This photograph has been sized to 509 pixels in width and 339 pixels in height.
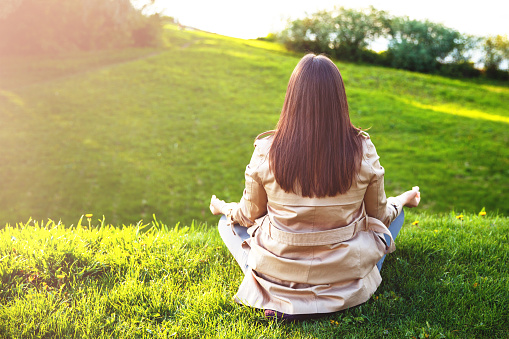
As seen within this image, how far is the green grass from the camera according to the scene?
2436mm

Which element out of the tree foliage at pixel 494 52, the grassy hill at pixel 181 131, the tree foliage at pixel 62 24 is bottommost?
the grassy hill at pixel 181 131

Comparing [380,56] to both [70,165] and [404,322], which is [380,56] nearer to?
[70,165]

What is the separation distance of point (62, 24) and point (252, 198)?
19811mm

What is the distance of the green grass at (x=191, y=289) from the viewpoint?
7.99ft

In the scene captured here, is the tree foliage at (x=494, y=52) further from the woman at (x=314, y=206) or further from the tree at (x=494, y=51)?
the woman at (x=314, y=206)

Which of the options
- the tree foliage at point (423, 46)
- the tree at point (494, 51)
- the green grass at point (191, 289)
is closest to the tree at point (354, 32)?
the tree foliage at point (423, 46)

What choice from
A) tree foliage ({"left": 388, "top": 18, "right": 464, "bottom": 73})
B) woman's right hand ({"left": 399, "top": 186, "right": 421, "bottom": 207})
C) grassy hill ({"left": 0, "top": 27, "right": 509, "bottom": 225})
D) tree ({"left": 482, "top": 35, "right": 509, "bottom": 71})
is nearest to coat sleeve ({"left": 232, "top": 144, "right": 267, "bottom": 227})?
woman's right hand ({"left": 399, "top": 186, "right": 421, "bottom": 207})

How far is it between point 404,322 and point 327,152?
133 cm

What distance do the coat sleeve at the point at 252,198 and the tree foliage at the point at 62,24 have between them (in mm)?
17643

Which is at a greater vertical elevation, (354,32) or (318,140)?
(354,32)

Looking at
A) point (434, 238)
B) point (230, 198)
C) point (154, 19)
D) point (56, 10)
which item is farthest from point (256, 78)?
point (434, 238)

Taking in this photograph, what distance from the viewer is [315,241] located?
2.27 meters

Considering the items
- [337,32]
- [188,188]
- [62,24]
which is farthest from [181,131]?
[337,32]

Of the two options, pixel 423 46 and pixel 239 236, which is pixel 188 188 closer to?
pixel 239 236
